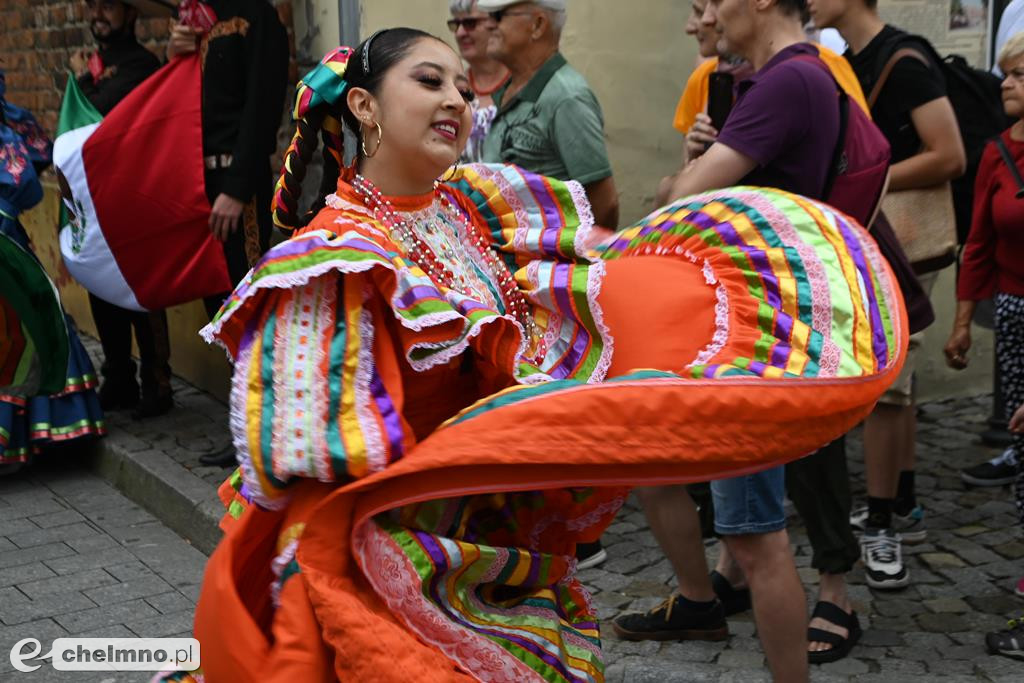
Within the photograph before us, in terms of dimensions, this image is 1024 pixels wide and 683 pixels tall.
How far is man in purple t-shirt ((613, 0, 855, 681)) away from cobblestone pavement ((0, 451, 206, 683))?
1.93 m

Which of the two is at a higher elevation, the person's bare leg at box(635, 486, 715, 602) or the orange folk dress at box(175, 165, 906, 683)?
the orange folk dress at box(175, 165, 906, 683)

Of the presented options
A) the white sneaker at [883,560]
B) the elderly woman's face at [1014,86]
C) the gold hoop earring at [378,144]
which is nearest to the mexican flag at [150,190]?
the white sneaker at [883,560]

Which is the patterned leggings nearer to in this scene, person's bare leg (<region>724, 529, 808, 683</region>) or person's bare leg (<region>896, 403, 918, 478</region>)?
person's bare leg (<region>896, 403, 918, 478</region>)

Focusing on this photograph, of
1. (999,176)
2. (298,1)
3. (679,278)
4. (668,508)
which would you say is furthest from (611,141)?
(679,278)

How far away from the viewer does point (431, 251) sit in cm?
272

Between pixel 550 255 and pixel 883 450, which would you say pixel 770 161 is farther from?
pixel 883 450

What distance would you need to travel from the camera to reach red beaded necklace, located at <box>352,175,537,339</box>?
2686 millimetres

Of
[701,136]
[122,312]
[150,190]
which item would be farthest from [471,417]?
[122,312]

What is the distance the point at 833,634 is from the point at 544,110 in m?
1.96

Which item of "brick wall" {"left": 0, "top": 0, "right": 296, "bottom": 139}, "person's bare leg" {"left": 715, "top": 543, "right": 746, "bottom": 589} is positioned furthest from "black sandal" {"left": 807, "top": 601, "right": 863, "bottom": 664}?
"brick wall" {"left": 0, "top": 0, "right": 296, "bottom": 139}

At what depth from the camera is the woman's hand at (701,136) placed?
4055 millimetres

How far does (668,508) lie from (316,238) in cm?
193

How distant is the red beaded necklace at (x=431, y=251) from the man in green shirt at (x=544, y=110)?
1.61 meters

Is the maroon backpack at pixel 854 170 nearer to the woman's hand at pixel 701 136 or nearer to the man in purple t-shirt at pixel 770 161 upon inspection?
the man in purple t-shirt at pixel 770 161
